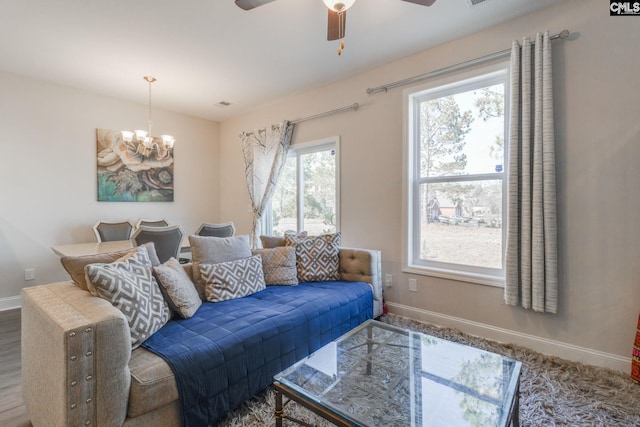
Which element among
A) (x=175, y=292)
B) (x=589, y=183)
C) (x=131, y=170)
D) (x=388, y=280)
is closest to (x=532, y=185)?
(x=589, y=183)

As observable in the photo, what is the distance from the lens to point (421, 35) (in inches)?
105

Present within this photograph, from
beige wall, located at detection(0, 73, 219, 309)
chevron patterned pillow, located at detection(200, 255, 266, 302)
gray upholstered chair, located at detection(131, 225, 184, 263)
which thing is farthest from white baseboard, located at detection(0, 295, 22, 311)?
chevron patterned pillow, located at detection(200, 255, 266, 302)

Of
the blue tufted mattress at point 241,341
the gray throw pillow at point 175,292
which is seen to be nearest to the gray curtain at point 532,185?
the blue tufted mattress at point 241,341

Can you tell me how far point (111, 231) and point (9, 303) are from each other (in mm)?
1258

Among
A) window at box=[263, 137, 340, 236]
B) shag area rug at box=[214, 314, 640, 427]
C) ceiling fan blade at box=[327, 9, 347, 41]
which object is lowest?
shag area rug at box=[214, 314, 640, 427]

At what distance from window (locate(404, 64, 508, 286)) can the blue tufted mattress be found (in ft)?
3.53

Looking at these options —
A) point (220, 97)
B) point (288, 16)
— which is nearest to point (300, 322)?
point (288, 16)

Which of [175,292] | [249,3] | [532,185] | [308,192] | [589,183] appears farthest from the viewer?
[308,192]

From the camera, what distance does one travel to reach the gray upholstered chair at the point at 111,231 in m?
3.54

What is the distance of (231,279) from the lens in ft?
7.57

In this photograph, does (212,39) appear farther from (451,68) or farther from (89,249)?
(89,249)

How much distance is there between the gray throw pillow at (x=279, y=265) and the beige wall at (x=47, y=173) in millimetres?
2591

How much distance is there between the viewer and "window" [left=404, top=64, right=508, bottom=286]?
8.60 feet

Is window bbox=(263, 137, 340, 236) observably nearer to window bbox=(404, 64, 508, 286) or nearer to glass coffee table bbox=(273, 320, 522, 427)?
window bbox=(404, 64, 508, 286)
